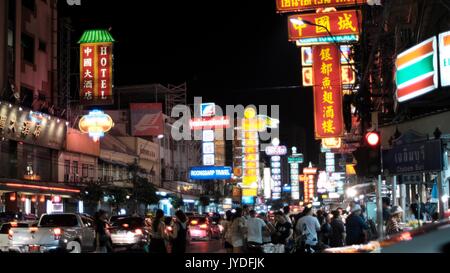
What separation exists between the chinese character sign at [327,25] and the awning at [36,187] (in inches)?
642

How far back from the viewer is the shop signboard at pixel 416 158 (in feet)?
50.5

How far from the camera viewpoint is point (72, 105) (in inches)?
1772

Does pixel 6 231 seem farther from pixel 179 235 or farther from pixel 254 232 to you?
pixel 254 232

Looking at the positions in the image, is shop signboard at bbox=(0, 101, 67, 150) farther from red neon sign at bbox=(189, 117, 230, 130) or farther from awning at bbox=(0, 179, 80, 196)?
red neon sign at bbox=(189, 117, 230, 130)

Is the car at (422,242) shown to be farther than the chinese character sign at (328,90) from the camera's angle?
No

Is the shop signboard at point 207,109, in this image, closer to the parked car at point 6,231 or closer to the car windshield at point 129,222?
the car windshield at point 129,222

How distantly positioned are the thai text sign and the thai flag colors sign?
12280 mm

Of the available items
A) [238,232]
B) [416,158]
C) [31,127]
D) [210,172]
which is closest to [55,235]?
[238,232]

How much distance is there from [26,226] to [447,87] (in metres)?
15.2

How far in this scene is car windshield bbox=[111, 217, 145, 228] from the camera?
26219mm

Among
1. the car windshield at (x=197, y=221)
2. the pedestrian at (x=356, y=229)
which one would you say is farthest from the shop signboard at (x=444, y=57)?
the car windshield at (x=197, y=221)

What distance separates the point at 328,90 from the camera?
26.4m

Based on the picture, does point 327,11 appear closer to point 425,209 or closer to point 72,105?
point 425,209
